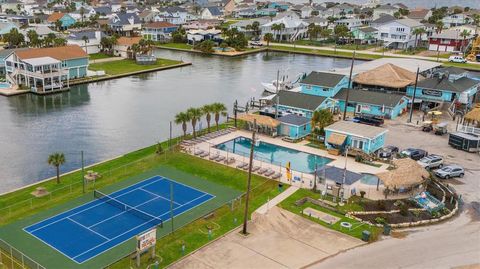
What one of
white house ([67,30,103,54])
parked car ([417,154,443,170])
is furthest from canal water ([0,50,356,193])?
parked car ([417,154,443,170])

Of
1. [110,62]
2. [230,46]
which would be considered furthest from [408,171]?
[230,46]

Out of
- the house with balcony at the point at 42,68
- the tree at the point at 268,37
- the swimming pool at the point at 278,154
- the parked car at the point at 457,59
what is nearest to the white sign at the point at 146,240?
the swimming pool at the point at 278,154

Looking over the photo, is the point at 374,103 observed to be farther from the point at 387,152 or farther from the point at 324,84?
the point at 387,152

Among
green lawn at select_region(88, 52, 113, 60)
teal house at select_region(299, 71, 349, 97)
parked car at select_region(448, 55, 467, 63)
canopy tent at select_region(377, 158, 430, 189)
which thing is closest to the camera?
canopy tent at select_region(377, 158, 430, 189)

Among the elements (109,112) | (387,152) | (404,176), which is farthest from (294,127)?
(109,112)

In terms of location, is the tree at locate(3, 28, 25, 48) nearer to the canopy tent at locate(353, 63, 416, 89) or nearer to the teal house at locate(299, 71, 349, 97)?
the teal house at locate(299, 71, 349, 97)

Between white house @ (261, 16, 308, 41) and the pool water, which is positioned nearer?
the pool water

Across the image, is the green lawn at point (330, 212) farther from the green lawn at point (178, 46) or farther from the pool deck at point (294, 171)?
the green lawn at point (178, 46)
